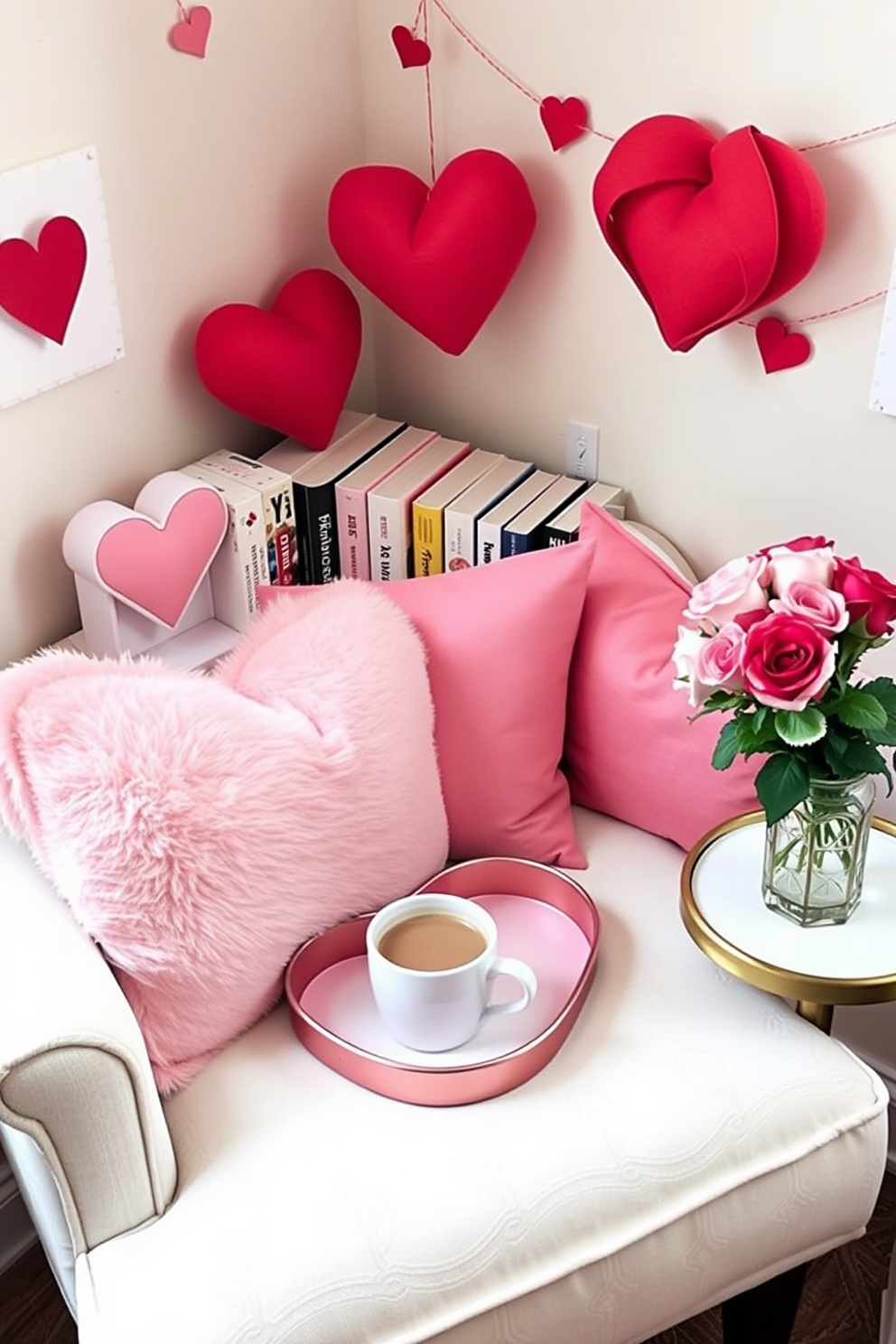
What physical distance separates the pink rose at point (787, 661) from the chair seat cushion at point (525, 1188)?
38cm

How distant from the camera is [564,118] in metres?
1.65

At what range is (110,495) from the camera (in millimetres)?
1727

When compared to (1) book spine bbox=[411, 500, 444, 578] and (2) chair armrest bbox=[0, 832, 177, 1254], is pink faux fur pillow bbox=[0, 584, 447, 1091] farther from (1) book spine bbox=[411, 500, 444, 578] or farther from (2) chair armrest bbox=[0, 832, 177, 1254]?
(1) book spine bbox=[411, 500, 444, 578]

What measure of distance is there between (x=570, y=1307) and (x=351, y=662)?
65 centimetres

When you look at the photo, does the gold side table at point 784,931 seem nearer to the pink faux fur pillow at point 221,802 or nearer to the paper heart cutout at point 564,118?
the pink faux fur pillow at point 221,802

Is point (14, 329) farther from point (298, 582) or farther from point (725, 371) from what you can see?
point (725, 371)

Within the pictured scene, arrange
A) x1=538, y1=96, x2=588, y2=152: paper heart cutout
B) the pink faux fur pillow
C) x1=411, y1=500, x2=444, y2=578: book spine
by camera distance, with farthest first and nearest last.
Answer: x1=411, y1=500, x2=444, y2=578: book spine → x1=538, y1=96, x2=588, y2=152: paper heart cutout → the pink faux fur pillow

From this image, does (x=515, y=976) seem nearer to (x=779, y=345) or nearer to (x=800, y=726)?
(x=800, y=726)

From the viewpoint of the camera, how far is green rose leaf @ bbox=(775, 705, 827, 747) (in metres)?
1.18

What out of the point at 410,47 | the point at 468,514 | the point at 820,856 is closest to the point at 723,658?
the point at 820,856

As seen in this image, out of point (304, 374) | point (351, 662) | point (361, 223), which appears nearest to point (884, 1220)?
point (351, 662)

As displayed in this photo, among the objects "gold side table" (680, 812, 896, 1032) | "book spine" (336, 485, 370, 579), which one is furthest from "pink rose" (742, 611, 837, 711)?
"book spine" (336, 485, 370, 579)

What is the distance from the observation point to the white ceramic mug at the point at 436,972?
1285mm

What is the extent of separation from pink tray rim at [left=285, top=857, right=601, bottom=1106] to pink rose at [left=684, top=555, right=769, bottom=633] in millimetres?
383
